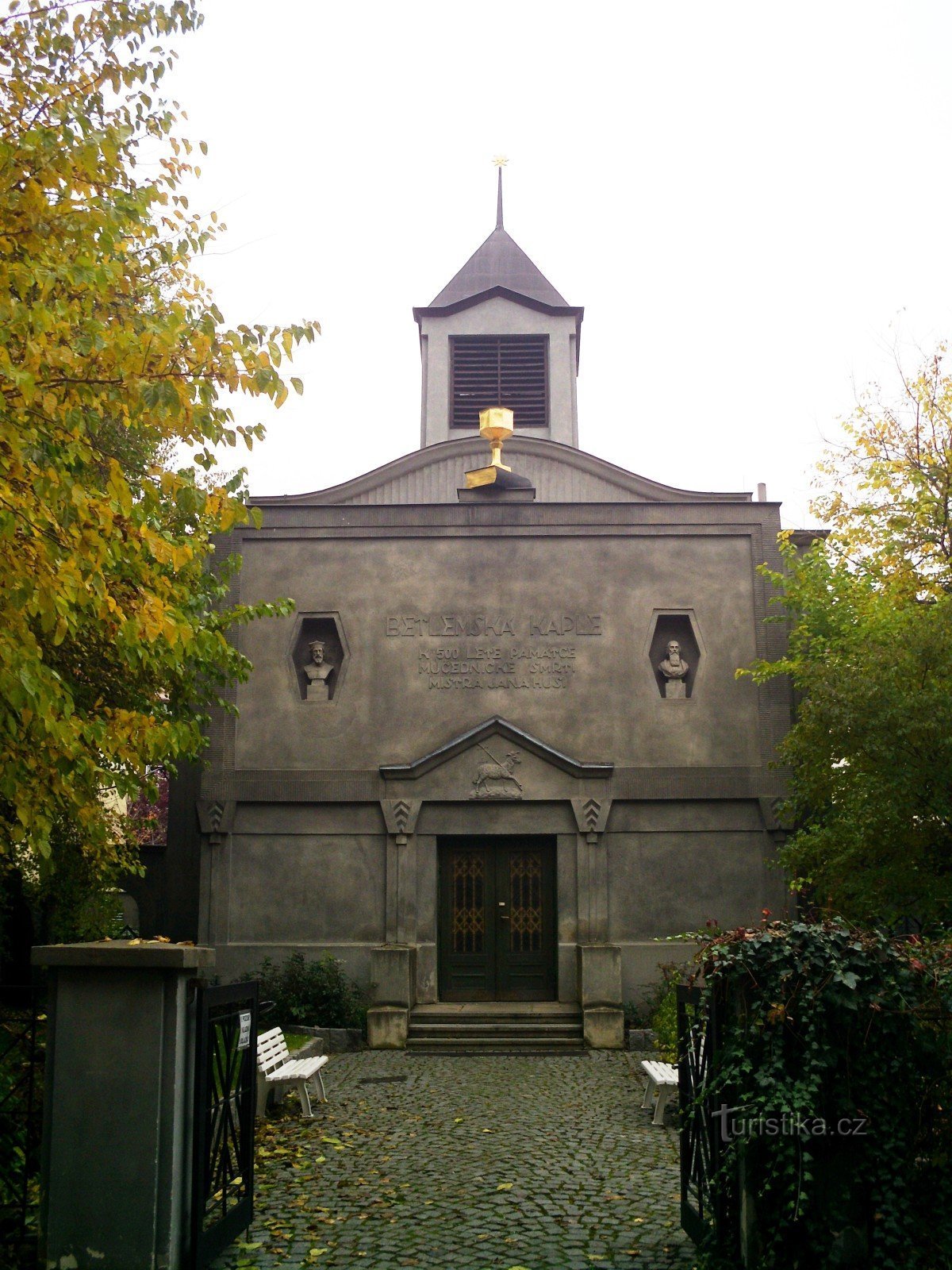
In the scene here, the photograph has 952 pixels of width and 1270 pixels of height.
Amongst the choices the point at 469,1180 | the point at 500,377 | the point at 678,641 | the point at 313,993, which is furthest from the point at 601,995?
the point at 500,377

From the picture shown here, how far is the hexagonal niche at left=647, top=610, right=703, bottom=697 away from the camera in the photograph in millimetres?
18234

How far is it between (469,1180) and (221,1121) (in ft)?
7.94

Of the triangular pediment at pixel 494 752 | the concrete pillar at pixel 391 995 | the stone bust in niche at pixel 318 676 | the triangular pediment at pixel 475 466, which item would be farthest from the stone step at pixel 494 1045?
the triangular pediment at pixel 475 466

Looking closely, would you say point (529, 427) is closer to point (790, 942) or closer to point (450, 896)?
point (450, 896)

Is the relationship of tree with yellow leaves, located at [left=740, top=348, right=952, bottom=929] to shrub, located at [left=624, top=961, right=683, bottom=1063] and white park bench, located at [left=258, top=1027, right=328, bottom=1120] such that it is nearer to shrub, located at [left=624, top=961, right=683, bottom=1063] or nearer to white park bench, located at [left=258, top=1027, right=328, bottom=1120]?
shrub, located at [left=624, top=961, right=683, bottom=1063]

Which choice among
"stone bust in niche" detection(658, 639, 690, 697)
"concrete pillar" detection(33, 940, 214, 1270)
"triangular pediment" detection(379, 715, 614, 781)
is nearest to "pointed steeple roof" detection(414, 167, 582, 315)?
"stone bust in niche" detection(658, 639, 690, 697)

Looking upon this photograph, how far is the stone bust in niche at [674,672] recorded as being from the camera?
1812 cm

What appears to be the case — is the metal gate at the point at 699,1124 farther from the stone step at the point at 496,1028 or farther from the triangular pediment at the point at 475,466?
the triangular pediment at the point at 475,466

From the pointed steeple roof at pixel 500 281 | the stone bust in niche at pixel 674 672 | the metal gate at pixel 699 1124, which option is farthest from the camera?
the pointed steeple roof at pixel 500 281

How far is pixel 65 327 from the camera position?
725 centimetres

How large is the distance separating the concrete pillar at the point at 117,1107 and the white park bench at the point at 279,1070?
4.49 metres

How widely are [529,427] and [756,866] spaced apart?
1196 cm

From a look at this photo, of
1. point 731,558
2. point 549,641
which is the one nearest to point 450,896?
point 549,641

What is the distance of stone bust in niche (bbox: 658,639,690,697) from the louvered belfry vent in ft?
30.8
